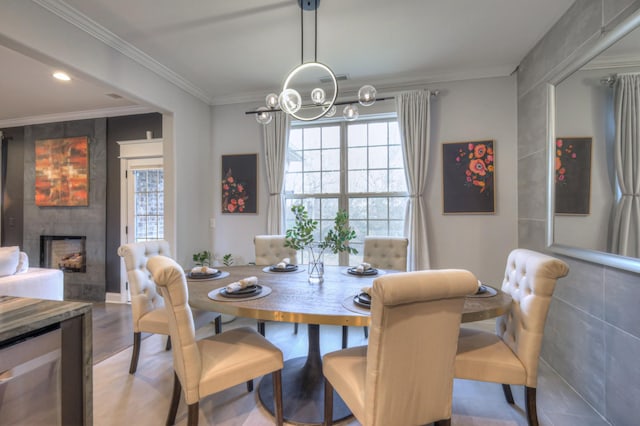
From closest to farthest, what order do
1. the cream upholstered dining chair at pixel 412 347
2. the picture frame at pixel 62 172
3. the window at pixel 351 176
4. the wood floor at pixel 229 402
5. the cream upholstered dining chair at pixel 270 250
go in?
the cream upholstered dining chair at pixel 412 347, the wood floor at pixel 229 402, the cream upholstered dining chair at pixel 270 250, the window at pixel 351 176, the picture frame at pixel 62 172

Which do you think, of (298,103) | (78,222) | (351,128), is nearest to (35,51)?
(298,103)

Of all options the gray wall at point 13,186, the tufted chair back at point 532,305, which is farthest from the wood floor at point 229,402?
the gray wall at point 13,186

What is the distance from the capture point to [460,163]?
124 inches

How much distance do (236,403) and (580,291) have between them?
2500mm

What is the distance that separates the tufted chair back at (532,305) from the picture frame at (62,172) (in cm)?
532

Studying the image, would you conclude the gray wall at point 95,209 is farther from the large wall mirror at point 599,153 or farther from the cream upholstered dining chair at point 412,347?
the large wall mirror at point 599,153

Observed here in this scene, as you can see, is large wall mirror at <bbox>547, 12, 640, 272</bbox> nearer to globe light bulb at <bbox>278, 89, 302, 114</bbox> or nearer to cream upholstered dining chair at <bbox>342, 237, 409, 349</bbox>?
cream upholstered dining chair at <bbox>342, 237, 409, 349</bbox>

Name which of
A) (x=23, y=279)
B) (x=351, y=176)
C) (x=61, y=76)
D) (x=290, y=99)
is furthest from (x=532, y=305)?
(x=61, y=76)

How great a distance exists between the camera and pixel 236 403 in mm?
1942

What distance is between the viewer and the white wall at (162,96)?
1950 millimetres

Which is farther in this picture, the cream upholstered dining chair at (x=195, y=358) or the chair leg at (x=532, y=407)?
the chair leg at (x=532, y=407)

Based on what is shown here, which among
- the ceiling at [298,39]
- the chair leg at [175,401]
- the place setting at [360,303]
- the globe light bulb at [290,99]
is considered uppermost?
the ceiling at [298,39]

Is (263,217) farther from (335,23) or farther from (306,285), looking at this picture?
(335,23)

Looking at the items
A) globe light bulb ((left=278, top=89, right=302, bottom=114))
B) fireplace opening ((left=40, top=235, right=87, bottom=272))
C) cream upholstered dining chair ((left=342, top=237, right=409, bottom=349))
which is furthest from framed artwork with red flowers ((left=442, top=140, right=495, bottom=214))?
fireplace opening ((left=40, top=235, right=87, bottom=272))
